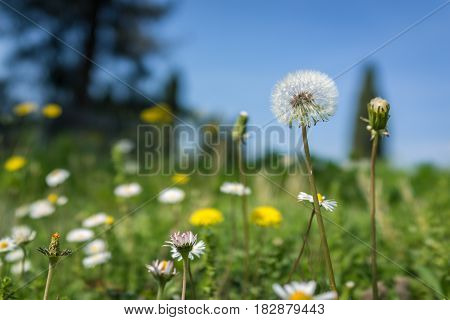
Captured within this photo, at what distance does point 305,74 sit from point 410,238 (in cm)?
172

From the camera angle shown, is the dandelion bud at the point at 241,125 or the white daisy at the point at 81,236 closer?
the dandelion bud at the point at 241,125

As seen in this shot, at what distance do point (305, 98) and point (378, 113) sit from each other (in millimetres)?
160

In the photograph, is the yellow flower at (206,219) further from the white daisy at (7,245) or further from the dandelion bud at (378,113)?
the dandelion bud at (378,113)

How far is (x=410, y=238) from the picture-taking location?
2520mm

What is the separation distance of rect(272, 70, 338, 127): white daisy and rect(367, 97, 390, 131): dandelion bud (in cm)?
8

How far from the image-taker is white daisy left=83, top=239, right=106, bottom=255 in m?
2.06

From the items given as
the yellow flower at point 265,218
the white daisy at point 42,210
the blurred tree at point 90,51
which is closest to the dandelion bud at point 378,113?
the yellow flower at point 265,218

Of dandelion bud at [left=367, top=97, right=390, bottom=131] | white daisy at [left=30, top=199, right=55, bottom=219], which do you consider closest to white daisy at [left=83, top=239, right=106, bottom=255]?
white daisy at [left=30, top=199, right=55, bottom=219]

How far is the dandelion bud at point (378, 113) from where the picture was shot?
104cm

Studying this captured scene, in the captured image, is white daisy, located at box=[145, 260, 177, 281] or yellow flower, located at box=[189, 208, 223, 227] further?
yellow flower, located at box=[189, 208, 223, 227]

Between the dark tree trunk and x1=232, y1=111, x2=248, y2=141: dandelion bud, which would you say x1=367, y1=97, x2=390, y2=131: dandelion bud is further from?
the dark tree trunk

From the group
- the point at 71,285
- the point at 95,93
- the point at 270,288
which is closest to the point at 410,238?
the point at 270,288

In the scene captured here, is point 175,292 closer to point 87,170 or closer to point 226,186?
point 226,186

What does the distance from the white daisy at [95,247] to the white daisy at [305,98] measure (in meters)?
1.26
